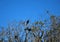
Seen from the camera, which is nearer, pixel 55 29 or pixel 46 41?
pixel 55 29

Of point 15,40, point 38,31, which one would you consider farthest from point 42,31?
point 15,40

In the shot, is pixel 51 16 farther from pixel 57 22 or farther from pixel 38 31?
pixel 38 31

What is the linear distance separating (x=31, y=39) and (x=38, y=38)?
1053 millimetres

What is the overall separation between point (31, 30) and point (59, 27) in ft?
13.5

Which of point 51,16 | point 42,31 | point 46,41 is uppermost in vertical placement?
point 51,16

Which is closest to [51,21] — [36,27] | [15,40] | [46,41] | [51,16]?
[51,16]

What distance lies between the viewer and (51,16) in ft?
68.8

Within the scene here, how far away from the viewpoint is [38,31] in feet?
72.5

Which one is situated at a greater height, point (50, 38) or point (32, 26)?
point (32, 26)

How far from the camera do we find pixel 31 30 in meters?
22.8

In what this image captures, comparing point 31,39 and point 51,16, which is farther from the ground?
point 51,16

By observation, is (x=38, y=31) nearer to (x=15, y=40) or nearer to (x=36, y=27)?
(x=36, y=27)

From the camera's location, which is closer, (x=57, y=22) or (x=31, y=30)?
(x=57, y=22)

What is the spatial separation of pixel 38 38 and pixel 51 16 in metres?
3.86
